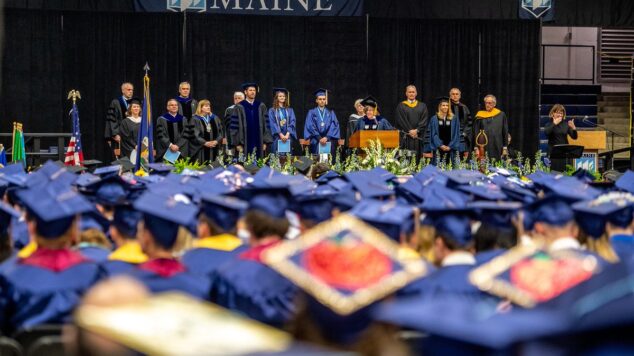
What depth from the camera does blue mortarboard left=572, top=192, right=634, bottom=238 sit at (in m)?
4.84

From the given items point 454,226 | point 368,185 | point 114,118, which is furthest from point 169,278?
point 114,118

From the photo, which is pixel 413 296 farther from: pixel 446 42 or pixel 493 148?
pixel 446 42

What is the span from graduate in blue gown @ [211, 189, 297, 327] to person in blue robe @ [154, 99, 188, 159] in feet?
40.9

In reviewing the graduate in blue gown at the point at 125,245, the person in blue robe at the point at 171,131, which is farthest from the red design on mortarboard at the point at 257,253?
the person in blue robe at the point at 171,131

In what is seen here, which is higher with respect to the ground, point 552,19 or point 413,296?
point 552,19

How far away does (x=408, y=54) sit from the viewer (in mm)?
19422

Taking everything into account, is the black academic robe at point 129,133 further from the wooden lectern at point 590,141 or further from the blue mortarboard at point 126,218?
the blue mortarboard at point 126,218

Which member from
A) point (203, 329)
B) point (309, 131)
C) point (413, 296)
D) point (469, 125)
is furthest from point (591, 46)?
point (203, 329)

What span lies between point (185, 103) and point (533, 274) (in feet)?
47.4

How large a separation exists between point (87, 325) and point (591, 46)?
20.1 meters

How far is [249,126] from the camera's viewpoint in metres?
17.0

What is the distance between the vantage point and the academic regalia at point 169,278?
Result: 3648mm

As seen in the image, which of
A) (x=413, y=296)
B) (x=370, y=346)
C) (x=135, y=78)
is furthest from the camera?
(x=135, y=78)

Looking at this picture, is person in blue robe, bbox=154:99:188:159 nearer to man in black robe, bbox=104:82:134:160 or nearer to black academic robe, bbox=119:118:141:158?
black academic robe, bbox=119:118:141:158
